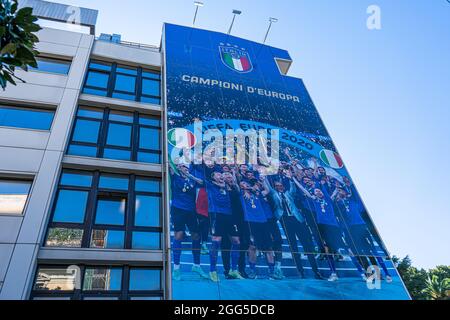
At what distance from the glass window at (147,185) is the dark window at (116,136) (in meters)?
0.89

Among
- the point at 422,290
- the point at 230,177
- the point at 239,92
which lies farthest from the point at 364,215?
the point at 422,290

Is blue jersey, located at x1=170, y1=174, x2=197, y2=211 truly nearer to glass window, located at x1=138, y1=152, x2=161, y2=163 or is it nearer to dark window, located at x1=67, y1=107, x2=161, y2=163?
glass window, located at x1=138, y1=152, x2=161, y2=163

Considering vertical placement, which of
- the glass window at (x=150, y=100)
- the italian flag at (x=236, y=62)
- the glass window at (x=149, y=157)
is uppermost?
the italian flag at (x=236, y=62)

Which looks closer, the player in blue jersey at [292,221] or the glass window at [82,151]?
the player in blue jersey at [292,221]

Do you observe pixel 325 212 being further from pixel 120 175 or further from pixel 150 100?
pixel 150 100

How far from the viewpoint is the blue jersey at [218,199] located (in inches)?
475

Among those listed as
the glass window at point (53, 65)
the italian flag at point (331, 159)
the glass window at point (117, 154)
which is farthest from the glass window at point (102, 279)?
the italian flag at point (331, 159)

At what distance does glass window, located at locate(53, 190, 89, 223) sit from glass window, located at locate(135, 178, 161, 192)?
78.1 inches

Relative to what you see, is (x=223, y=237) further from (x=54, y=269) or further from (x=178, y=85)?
(x=178, y=85)

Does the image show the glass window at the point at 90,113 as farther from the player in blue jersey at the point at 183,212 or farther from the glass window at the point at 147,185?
the player in blue jersey at the point at 183,212

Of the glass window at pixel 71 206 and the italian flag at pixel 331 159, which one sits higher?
the italian flag at pixel 331 159

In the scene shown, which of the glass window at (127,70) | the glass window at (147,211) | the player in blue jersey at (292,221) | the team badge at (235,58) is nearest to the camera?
the player in blue jersey at (292,221)

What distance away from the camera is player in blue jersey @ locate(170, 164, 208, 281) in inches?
411

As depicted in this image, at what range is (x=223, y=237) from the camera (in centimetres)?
1135
